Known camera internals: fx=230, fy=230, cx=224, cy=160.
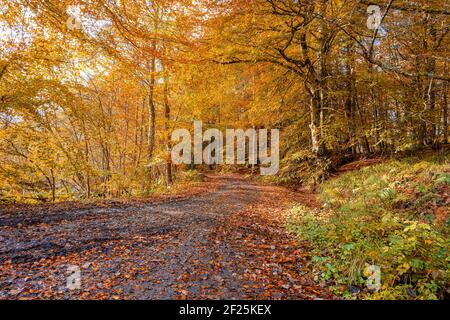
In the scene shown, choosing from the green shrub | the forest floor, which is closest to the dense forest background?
the green shrub

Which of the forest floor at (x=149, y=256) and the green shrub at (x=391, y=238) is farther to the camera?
the forest floor at (x=149, y=256)

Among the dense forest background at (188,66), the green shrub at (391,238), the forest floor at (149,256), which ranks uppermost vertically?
the dense forest background at (188,66)

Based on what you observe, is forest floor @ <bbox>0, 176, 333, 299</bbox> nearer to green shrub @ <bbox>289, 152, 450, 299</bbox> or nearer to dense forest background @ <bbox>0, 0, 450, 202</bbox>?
green shrub @ <bbox>289, 152, 450, 299</bbox>

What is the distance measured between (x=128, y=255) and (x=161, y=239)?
830 mm

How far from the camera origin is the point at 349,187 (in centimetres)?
849

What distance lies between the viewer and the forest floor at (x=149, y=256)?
116 inches

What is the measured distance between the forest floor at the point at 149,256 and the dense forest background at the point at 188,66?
3098 mm

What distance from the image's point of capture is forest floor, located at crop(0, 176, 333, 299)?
2.94 meters

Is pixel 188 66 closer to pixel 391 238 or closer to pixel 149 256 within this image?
pixel 149 256

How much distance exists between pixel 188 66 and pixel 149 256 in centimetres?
737

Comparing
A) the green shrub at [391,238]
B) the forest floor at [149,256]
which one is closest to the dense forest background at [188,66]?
the green shrub at [391,238]

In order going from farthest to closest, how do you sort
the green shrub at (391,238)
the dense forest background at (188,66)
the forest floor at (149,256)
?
the dense forest background at (188,66) < the forest floor at (149,256) < the green shrub at (391,238)

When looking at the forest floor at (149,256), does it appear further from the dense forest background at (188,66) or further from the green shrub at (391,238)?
the dense forest background at (188,66)

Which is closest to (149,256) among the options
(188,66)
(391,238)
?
(391,238)
